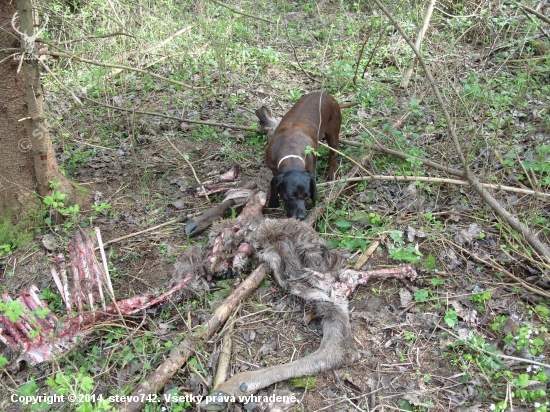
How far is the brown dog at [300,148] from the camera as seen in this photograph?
407cm

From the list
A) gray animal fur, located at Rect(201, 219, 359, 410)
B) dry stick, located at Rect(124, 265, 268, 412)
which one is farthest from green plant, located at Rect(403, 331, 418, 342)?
dry stick, located at Rect(124, 265, 268, 412)

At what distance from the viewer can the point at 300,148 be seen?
179 inches

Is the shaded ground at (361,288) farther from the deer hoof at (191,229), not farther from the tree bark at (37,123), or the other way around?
the tree bark at (37,123)

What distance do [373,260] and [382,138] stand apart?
5.55 feet

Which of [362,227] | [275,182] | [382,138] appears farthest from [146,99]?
[362,227]

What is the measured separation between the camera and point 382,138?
Answer: 4.72 m

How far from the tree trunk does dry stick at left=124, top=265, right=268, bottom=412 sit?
6.38 ft

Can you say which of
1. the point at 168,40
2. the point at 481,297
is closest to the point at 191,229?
the point at 481,297

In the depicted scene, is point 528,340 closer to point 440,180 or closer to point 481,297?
point 481,297

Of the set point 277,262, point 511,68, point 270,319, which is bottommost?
point 270,319

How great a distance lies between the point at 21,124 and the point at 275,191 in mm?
2181

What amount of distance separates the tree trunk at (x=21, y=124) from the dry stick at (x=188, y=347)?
194 centimetres

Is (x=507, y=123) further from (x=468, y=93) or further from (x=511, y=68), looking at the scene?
(x=511, y=68)

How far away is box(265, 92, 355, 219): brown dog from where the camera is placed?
407cm
